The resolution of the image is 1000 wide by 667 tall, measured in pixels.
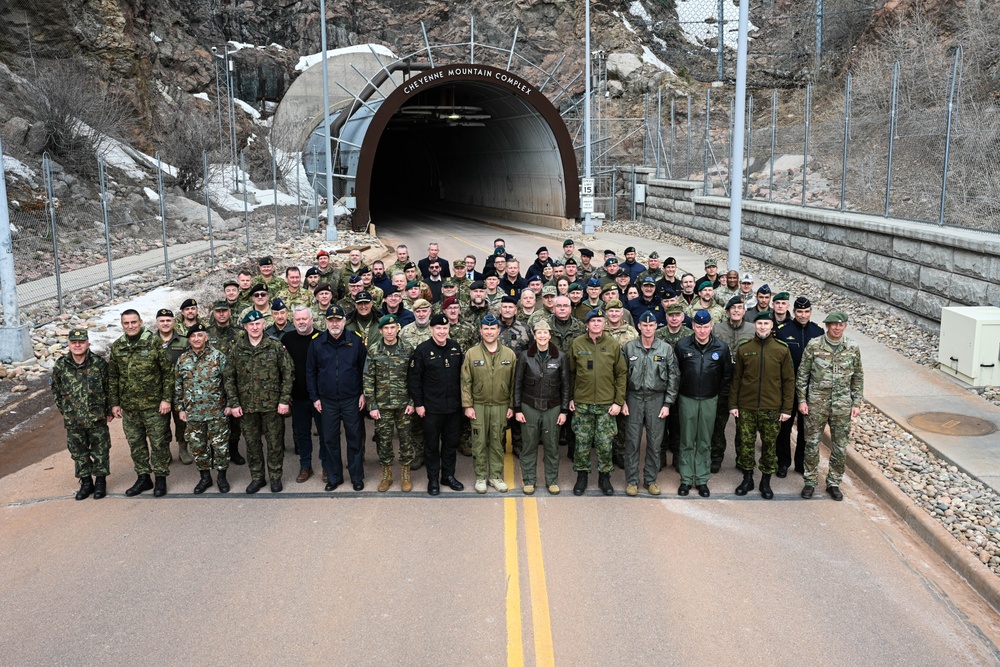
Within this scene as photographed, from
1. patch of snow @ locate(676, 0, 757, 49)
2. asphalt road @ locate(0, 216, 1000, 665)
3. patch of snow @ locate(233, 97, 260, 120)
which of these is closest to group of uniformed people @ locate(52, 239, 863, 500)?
asphalt road @ locate(0, 216, 1000, 665)

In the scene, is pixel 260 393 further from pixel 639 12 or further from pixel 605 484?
pixel 639 12

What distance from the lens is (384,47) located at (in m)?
45.4

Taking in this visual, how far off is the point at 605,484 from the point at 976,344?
5612mm

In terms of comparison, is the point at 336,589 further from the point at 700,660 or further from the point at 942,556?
the point at 942,556

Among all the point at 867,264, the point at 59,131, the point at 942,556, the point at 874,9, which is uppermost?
the point at 874,9

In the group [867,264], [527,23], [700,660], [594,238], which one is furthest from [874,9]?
[700,660]

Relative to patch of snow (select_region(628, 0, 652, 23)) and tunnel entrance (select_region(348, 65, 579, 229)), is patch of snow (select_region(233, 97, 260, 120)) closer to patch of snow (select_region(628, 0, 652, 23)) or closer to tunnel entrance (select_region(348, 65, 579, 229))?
tunnel entrance (select_region(348, 65, 579, 229))

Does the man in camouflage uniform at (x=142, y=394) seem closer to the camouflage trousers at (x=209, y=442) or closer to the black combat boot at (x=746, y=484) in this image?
the camouflage trousers at (x=209, y=442)

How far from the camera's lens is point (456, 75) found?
2766 cm

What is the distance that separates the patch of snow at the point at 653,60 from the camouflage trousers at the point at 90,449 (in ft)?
119

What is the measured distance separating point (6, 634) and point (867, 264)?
14170 mm

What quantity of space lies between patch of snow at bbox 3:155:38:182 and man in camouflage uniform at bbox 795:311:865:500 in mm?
19996

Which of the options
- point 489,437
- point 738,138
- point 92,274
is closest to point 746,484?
point 489,437

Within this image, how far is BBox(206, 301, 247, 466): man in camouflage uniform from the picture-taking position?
8609 millimetres
